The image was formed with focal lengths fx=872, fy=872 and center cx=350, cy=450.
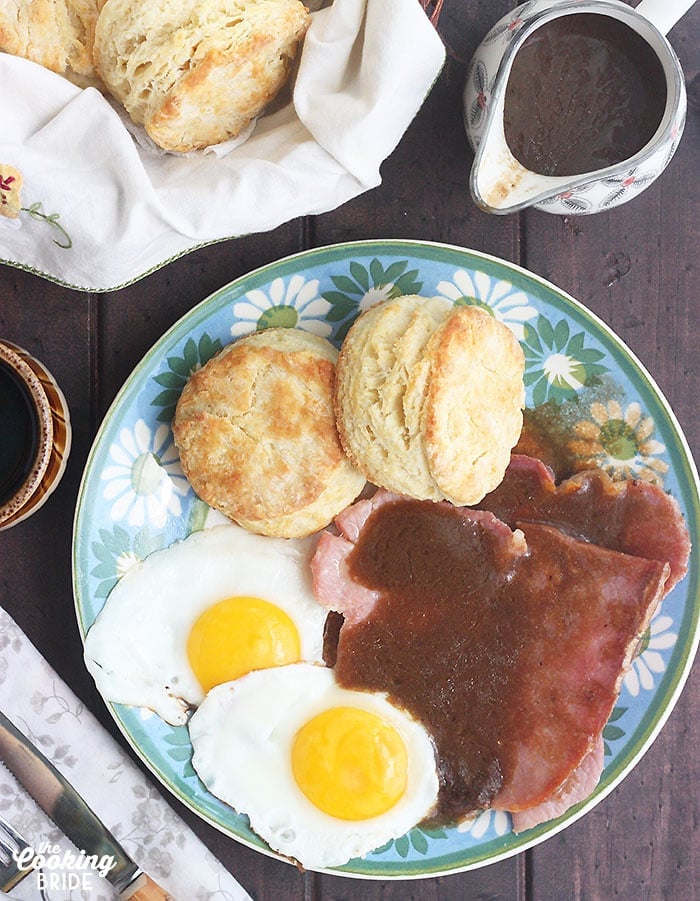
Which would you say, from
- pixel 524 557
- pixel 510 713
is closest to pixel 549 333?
pixel 524 557

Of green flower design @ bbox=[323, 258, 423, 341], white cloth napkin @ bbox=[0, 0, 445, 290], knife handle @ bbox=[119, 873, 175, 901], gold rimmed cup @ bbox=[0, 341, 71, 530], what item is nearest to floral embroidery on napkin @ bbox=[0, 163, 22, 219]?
white cloth napkin @ bbox=[0, 0, 445, 290]

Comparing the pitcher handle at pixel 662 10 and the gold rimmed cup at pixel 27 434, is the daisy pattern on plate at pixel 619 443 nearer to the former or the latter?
the pitcher handle at pixel 662 10

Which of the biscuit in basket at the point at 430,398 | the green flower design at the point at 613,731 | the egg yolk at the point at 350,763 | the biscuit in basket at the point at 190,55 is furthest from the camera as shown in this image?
the green flower design at the point at 613,731

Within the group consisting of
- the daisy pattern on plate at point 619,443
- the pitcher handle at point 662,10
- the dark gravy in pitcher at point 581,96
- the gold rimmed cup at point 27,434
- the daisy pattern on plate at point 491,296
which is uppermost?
the pitcher handle at point 662,10

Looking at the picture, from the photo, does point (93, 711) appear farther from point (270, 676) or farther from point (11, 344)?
point (11, 344)

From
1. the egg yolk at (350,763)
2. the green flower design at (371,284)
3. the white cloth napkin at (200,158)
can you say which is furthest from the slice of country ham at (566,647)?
the white cloth napkin at (200,158)

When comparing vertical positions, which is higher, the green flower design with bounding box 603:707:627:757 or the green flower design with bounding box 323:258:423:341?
the green flower design with bounding box 323:258:423:341

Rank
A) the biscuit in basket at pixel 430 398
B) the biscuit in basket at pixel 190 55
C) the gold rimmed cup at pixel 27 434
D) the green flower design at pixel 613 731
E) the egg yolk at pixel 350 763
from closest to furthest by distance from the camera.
Answer: 1. the biscuit in basket at pixel 190 55
2. the biscuit in basket at pixel 430 398
3. the gold rimmed cup at pixel 27 434
4. the egg yolk at pixel 350 763
5. the green flower design at pixel 613 731

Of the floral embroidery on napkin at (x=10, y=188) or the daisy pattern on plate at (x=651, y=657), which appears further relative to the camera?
the daisy pattern on plate at (x=651, y=657)

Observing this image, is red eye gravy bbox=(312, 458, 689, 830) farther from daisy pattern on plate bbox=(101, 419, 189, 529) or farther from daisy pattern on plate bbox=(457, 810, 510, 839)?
daisy pattern on plate bbox=(101, 419, 189, 529)
